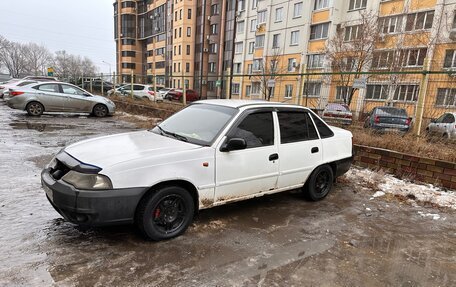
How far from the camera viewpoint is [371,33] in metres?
22.8

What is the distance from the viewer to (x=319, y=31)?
32.4 metres

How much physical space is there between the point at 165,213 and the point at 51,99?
1222 cm

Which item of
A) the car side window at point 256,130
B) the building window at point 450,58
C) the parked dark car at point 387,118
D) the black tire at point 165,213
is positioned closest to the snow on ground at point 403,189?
the car side window at point 256,130

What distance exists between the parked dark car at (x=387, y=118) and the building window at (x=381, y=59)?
12.6m

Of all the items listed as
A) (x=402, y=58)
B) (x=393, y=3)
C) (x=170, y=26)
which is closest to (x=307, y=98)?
(x=402, y=58)

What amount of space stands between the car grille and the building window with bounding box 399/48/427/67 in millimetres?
24554

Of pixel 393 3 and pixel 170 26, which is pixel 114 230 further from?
pixel 170 26

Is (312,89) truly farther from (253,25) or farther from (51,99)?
(253,25)

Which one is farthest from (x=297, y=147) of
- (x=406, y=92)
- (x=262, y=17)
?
(x=262, y=17)

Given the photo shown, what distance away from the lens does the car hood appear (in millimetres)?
3291

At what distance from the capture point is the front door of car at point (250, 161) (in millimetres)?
3883

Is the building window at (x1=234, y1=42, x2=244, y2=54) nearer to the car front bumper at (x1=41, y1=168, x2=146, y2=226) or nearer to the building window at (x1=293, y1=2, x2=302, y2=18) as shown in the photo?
the building window at (x1=293, y1=2, x2=302, y2=18)

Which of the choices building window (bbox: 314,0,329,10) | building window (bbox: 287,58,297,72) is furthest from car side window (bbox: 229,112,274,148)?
building window (bbox: 287,58,297,72)

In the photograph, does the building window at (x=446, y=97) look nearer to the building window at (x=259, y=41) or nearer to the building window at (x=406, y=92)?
the building window at (x=406, y=92)
